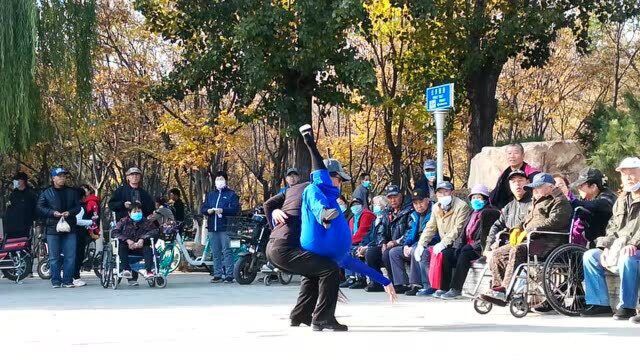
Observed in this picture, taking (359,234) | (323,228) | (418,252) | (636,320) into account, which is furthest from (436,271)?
(323,228)

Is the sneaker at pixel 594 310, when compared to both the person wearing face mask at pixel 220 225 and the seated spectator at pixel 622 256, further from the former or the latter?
the person wearing face mask at pixel 220 225

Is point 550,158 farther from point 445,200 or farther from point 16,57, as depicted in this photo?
point 16,57

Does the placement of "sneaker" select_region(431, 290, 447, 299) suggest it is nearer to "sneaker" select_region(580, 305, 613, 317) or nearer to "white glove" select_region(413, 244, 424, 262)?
"white glove" select_region(413, 244, 424, 262)

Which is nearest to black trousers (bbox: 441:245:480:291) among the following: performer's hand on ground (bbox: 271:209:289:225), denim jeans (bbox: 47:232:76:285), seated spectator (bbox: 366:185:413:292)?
seated spectator (bbox: 366:185:413:292)

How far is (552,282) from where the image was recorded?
1205cm

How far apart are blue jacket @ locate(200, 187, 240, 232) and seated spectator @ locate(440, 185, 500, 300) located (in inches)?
226

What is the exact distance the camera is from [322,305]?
10539mm

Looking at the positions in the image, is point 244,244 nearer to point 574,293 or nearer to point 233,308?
point 233,308

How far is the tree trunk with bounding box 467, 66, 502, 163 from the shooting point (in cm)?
2628

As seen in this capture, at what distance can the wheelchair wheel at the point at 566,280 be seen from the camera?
38.5ft

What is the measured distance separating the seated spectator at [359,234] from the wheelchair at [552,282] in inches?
217

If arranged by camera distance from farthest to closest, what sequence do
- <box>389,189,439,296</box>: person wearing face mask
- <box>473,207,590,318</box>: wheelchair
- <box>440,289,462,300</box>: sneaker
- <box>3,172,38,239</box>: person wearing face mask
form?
<box>3,172,38,239</box>: person wearing face mask, <box>389,189,439,296</box>: person wearing face mask, <box>440,289,462,300</box>: sneaker, <box>473,207,590,318</box>: wheelchair

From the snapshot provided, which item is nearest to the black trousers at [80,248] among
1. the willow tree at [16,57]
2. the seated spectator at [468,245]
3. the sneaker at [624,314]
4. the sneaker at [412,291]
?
the willow tree at [16,57]

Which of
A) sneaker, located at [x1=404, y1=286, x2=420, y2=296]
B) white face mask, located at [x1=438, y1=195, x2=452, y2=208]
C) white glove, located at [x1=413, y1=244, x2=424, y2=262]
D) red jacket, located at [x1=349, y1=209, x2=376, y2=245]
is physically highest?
white face mask, located at [x1=438, y1=195, x2=452, y2=208]
